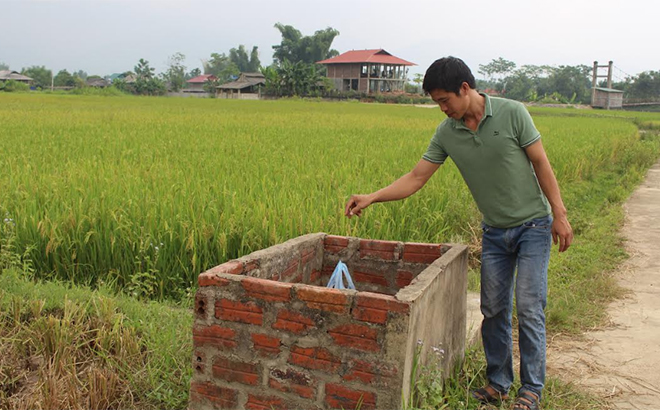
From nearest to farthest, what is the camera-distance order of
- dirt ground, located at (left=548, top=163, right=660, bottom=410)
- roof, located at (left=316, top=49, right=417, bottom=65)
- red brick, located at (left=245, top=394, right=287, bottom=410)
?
red brick, located at (left=245, top=394, right=287, bottom=410) < dirt ground, located at (left=548, top=163, right=660, bottom=410) < roof, located at (left=316, top=49, right=417, bottom=65)

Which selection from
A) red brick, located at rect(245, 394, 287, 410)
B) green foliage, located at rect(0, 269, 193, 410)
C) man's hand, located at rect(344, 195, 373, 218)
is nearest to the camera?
red brick, located at rect(245, 394, 287, 410)

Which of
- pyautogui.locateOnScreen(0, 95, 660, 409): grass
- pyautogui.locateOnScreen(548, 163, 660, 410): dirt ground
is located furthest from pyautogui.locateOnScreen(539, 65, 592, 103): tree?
pyautogui.locateOnScreen(548, 163, 660, 410): dirt ground

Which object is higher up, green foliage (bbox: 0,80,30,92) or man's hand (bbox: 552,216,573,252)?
green foliage (bbox: 0,80,30,92)

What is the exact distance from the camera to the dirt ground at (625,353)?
2908 mm

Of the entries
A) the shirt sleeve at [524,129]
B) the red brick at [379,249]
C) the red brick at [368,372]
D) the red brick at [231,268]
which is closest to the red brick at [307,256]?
the red brick at [379,249]

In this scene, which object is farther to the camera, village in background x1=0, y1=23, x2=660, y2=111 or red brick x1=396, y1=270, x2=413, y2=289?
village in background x1=0, y1=23, x2=660, y2=111

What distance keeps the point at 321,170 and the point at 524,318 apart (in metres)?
3.94

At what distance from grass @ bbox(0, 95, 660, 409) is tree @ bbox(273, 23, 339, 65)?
58800mm

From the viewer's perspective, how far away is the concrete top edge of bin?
247 centimetres

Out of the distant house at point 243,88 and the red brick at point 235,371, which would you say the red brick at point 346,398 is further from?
the distant house at point 243,88

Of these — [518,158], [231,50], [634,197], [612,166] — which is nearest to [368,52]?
[231,50]

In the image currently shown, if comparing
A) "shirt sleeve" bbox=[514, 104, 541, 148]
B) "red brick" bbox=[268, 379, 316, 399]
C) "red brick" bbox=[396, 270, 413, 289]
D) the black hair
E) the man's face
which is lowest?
"red brick" bbox=[268, 379, 316, 399]

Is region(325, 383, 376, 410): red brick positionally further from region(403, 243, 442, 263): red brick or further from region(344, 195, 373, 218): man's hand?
region(403, 243, 442, 263): red brick

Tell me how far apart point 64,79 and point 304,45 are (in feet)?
81.7
